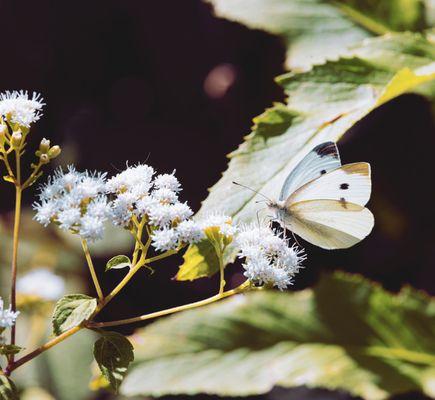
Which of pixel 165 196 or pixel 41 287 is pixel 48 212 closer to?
pixel 165 196

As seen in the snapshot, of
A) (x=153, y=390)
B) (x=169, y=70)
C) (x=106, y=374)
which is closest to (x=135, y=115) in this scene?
(x=169, y=70)

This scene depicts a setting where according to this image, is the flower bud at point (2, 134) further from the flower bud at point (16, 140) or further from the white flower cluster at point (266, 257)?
the white flower cluster at point (266, 257)

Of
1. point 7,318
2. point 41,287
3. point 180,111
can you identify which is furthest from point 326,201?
point 180,111

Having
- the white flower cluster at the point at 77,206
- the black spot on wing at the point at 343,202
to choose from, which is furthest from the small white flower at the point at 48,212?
the black spot on wing at the point at 343,202

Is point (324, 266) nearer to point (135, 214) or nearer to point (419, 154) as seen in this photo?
point (419, 154)

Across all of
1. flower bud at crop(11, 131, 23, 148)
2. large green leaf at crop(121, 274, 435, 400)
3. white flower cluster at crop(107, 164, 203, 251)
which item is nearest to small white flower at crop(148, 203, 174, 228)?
white flower cluster at crop(107, 164, 203, 251)

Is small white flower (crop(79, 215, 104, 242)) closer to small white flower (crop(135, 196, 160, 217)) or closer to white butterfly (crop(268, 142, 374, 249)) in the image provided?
small white flower (crop(135, 196, 160, 217))
